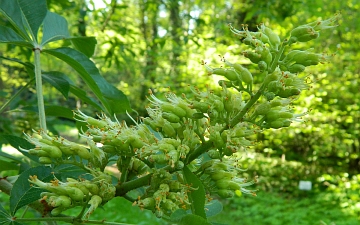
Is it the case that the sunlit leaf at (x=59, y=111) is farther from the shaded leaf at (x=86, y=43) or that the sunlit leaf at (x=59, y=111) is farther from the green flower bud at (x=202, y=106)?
the green flower bud at (x=202, y=106)

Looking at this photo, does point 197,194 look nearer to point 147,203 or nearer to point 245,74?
point 147,203

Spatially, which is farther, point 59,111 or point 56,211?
point 59,111

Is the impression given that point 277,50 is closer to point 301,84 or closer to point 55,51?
point 301,84

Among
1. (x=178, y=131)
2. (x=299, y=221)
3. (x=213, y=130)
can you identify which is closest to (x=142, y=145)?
(x=178, y=131)

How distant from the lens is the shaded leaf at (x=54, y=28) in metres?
2.19

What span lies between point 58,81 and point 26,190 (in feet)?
2.77

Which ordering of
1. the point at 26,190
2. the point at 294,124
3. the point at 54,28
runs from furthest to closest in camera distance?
the point at 294,124
the point at 54,28
the point at 26,190

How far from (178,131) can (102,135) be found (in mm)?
252

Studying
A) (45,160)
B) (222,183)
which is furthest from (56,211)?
(222,183)

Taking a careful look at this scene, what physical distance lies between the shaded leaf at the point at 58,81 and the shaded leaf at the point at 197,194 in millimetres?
1057

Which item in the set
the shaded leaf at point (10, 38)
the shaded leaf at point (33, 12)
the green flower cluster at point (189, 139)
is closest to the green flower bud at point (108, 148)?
the green flower cluster at point (189, 139)

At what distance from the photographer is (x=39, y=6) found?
1972 mm

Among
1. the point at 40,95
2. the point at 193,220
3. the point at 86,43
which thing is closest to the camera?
the point at 193,220

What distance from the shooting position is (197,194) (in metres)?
1.25
